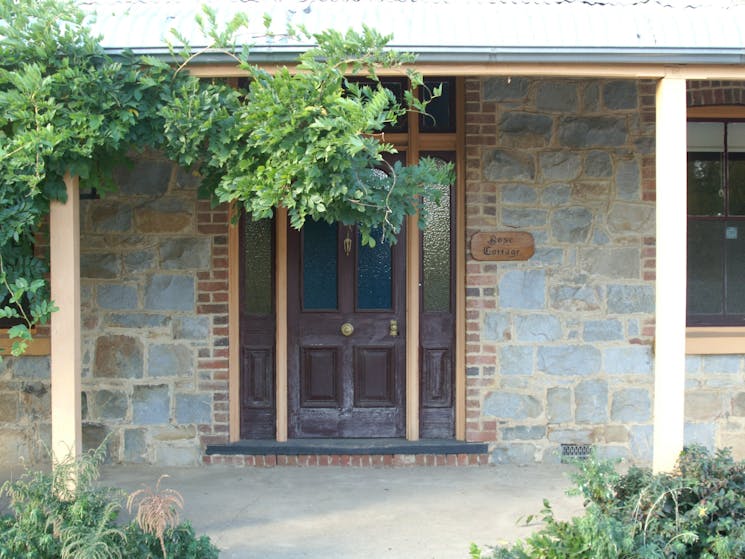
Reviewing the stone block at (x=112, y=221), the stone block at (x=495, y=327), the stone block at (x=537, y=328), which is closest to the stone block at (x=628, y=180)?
the stone block at (x=537, y=328)

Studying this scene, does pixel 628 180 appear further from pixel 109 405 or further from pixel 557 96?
pixel 109 405

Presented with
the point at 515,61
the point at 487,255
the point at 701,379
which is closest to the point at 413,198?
the point at 515,61

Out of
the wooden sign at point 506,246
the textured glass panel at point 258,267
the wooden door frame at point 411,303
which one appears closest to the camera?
the wooden sign at point 506,246

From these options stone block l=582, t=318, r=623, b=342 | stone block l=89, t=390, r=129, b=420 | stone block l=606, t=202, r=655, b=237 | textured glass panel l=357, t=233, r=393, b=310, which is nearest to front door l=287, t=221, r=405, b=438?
textured glass panel l=357, t=233, r=393, b=310

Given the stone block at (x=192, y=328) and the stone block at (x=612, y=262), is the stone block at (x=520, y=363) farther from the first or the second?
the stone block at (x=192, y=328)

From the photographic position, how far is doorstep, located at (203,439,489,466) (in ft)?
20.5

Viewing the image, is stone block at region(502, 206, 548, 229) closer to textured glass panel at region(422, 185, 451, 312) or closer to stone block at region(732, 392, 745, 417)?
textured glass panel at region(422, 185, 451, 312)

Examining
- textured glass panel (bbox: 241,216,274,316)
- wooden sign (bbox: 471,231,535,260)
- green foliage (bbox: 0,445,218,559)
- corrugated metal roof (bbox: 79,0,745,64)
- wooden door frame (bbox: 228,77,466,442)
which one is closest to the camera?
green foliage (bbox: 0,445,218,559)

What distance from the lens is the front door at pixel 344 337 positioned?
6441 millimetres

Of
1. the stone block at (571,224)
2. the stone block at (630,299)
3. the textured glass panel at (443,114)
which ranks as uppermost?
the textured glass panel at (443,114)

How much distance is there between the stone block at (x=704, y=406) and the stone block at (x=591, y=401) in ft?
2.01

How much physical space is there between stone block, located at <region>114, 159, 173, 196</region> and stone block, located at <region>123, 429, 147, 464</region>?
1.75m

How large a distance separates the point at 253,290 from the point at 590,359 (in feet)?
8.31

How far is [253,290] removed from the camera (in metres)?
6.44
